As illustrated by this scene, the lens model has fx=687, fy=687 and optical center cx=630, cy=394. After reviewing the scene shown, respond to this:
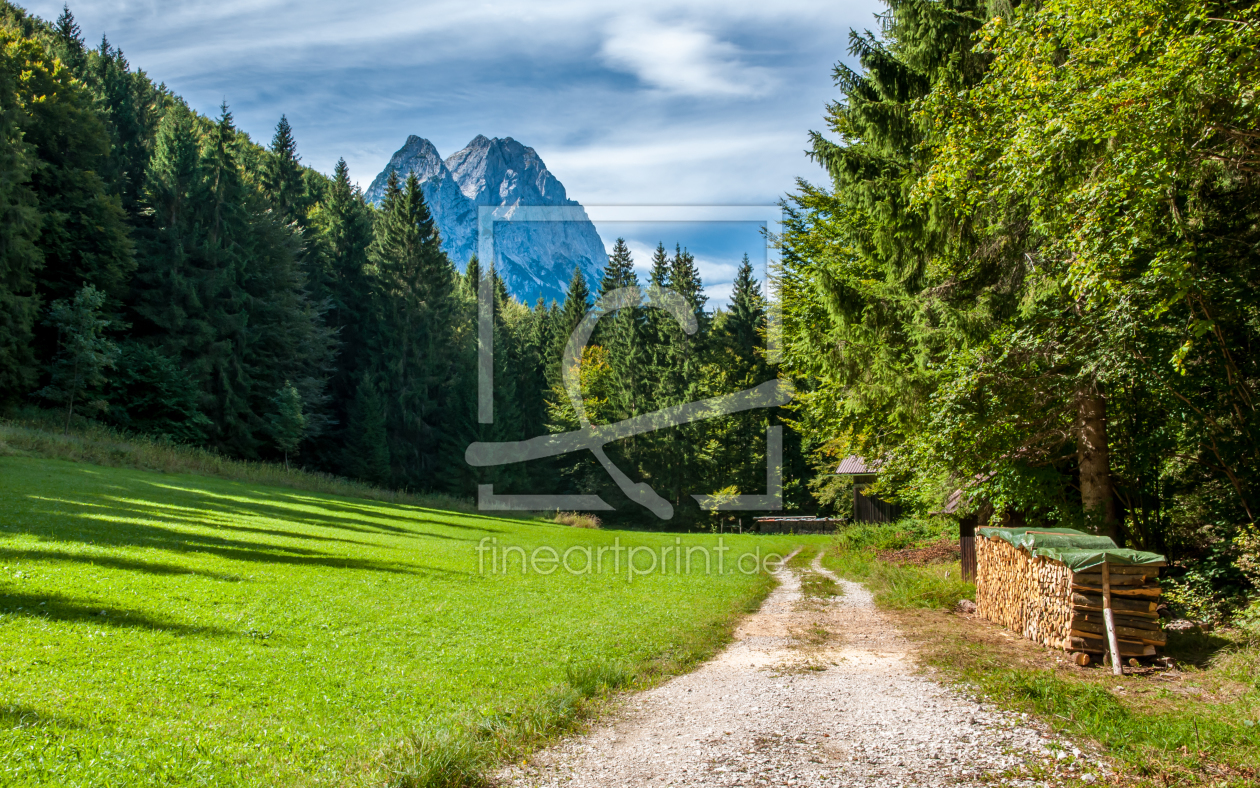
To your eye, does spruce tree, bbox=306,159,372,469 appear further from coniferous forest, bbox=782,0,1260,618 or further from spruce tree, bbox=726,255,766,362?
coniferous forest, bbox=782,0,1260,618

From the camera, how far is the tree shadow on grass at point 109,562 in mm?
9273

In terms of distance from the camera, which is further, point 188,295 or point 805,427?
point 188,295

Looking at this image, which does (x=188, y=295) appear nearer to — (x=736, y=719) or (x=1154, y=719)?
(x=736, y=719)

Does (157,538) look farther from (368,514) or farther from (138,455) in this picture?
(138,455)

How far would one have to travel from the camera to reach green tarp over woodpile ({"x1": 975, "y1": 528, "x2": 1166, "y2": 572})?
8.49 metres

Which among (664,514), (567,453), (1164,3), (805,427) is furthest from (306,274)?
(1164,3)

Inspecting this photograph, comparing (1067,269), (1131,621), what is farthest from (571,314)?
(1131,621)

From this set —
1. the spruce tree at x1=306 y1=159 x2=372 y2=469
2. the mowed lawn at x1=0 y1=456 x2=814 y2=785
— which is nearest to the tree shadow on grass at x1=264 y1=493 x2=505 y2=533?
the mowed lawn at x1=0 y1=456 x2=814 y2=785

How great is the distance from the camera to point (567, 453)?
60.5 metres

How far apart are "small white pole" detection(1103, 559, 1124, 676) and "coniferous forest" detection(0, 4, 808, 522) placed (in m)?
38.0

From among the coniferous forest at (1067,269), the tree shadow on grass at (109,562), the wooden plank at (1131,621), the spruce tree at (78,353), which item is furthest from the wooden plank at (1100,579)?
the spruce tree at (78,353)

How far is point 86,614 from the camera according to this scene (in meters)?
7.45

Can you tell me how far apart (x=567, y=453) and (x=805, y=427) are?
37643 mm

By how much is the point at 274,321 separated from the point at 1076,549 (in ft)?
152
